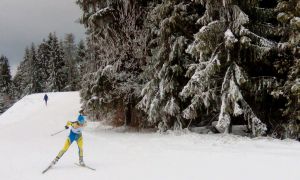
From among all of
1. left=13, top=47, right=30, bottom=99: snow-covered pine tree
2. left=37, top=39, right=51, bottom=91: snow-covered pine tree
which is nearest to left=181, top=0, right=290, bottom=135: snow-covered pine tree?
left=37, top=39, right=51, bottom=91: snow-covered pine tree

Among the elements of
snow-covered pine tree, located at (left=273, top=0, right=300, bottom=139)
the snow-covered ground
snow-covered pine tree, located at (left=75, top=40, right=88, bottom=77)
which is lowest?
the snow-covered ground

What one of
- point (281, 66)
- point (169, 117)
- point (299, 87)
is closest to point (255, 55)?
point (281, 66)

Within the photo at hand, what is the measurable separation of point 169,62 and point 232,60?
11.1ft

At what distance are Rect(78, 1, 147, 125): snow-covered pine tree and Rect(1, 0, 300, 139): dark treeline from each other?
0.19 feet

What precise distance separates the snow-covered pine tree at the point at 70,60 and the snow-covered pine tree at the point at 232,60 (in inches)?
2326

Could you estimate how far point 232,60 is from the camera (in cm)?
1650

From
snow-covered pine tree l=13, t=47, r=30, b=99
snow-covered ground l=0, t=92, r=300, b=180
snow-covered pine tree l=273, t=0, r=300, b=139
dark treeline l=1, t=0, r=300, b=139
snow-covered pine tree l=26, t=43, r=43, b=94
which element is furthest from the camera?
snow-covered pine tree l=13, t=47, r=30, b=99

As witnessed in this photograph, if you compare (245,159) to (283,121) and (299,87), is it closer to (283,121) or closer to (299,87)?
(299,87)

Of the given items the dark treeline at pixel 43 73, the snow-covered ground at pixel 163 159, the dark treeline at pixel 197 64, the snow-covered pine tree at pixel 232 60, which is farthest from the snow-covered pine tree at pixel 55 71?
the snow-covered pine tree at pixel 232 60

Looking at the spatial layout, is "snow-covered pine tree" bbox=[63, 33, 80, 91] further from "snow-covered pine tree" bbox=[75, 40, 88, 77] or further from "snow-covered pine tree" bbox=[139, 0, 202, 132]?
"snow-covered pine tree" bbox=[139, 0, 202, 132]

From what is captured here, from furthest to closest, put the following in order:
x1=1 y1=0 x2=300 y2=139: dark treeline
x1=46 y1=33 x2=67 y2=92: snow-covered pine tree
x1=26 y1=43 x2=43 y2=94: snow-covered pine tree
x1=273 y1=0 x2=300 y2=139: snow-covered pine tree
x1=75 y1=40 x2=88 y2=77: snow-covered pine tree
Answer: x1=26 y1=43 x2=43 y2=94: snow-covered pine tree, x1=46 y1=33 x2=67 y2=92: snow-covered pine tree, x1=75 y1=40 x2=88 y2=77: snow-covered pine tree, x1=1 y1=0 x2=300 y2=139: dark treeline, x1=273 y1=0 x2=300 y2=139: snow-covered pine tree

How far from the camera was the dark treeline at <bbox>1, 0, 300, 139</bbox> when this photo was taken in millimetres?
15805

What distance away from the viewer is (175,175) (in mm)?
10383

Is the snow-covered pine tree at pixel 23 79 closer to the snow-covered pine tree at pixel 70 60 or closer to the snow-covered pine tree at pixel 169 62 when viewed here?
the snow-covered pine tree at pixel 70 60
